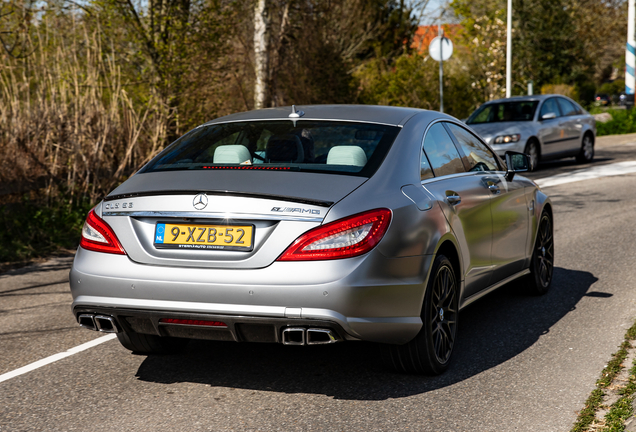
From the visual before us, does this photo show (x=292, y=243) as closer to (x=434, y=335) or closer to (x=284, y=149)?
(x=284, y=149)

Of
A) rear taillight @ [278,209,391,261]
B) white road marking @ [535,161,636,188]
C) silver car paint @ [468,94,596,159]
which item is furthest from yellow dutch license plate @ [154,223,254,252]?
silver car paint @ [468,94,596,159]

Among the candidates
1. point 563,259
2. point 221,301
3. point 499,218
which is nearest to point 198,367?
point 221,301

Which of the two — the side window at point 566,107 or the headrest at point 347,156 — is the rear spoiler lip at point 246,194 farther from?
the side window at point 566,107

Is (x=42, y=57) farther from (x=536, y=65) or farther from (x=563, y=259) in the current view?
(x=536, y=65)

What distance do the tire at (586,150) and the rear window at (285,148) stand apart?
1519 cm

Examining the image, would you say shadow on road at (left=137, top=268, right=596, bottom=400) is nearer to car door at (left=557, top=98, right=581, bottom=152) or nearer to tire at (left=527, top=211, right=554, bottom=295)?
tire at (left=527, top=211, right=554, bottom=295)

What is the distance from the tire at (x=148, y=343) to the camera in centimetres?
500

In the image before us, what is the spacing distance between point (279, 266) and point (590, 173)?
14.0m

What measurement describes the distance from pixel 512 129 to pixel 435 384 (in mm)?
13038

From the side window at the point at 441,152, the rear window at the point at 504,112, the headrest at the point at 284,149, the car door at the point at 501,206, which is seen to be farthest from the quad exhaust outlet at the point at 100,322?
the rear window at the point at 504,112

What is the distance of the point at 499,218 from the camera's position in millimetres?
5719

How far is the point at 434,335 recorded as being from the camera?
4.57m

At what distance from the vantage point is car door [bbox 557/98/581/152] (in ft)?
59.2

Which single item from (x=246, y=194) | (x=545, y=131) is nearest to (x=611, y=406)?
(x=246, y=194)
